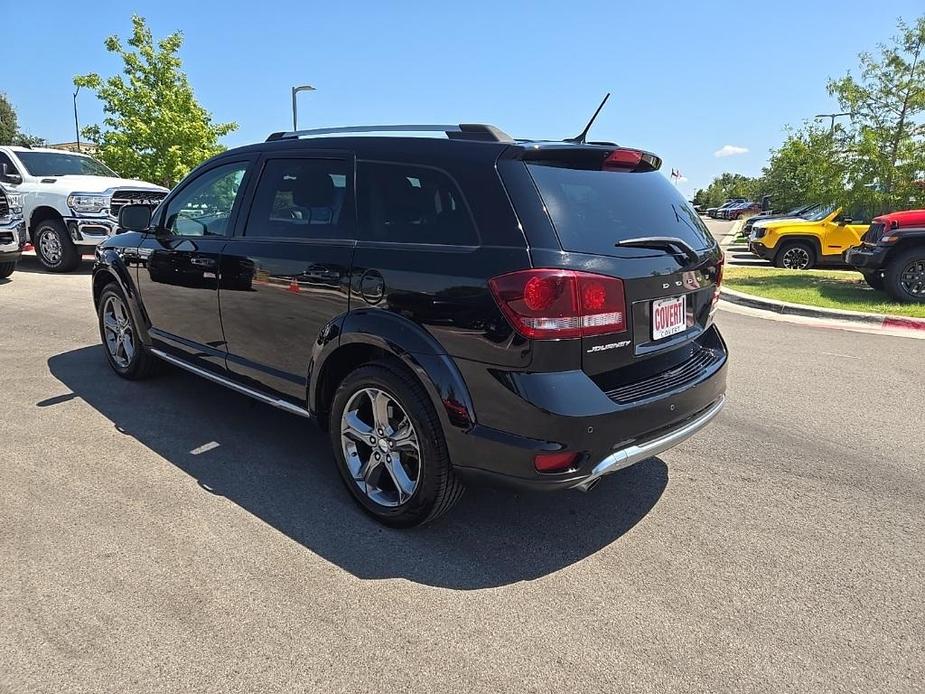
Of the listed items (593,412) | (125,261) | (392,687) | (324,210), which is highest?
(324,210)

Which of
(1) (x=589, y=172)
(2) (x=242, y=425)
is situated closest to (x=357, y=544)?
(2) (x=242, y=425)

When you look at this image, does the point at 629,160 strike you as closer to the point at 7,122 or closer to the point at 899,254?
the point at 899,254

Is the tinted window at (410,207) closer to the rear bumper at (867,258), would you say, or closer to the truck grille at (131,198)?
the rear bumper at (867,258)

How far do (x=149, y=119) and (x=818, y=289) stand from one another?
17.8 meters

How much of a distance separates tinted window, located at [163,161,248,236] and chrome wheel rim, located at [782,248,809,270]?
13.7 m

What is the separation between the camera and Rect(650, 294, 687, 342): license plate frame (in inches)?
112

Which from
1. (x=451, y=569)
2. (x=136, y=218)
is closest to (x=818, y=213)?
(x=136, y=218)

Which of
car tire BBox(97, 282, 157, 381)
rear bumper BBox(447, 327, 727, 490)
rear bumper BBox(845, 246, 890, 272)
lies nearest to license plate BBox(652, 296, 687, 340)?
rear bumper BBox(447, 327, 727, 490)

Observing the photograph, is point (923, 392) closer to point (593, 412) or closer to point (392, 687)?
point (593, 412)

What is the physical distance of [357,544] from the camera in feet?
9.68

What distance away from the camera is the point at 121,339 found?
17.0 feet

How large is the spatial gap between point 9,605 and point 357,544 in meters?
1.38

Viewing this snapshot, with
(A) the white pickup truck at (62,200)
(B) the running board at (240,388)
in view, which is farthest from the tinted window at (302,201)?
(A) the white pickup truck at (62,200)

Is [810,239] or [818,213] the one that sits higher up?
[818,213]
